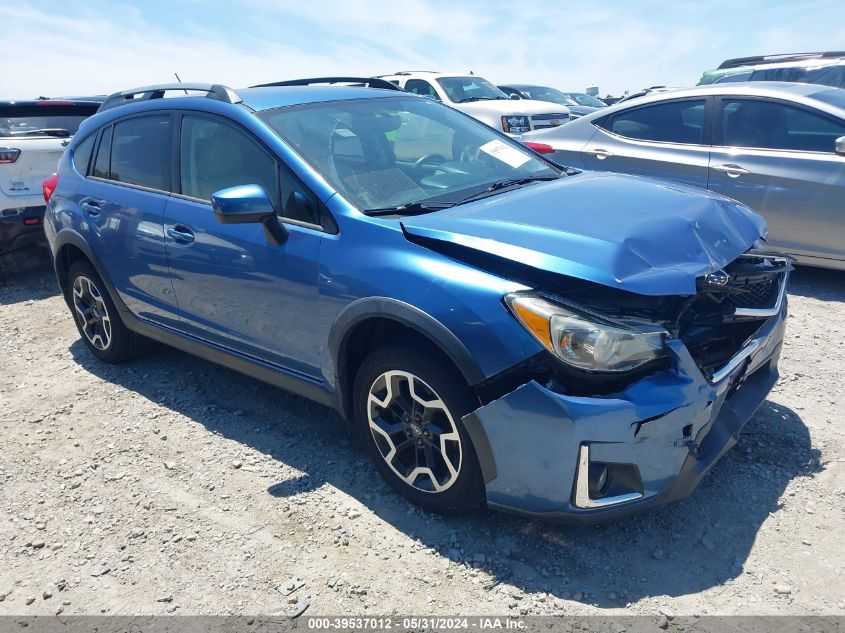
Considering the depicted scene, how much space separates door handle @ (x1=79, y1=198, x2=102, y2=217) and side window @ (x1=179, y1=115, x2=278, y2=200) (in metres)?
0.90

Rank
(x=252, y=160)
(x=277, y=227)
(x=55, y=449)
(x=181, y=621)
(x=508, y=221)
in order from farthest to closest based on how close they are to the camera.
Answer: (x=55, y=449) < (x=252, y=160) < (x=277, y=227) < (x=508, y=221) < (x=181, y=621)

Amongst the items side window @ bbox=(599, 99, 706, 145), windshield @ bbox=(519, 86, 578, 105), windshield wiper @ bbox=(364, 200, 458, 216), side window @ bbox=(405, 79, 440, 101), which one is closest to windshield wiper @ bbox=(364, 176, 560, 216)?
windshield wiper @ bbox=(364, 200, 458, 216)

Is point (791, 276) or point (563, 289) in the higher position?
point (563, 289)

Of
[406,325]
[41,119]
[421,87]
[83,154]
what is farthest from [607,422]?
[421,87]

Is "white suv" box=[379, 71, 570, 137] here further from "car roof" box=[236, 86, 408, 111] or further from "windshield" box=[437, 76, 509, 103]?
"car roof" box=[236, 86, 408, 111]

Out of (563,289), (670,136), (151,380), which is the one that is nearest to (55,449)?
(151,380)

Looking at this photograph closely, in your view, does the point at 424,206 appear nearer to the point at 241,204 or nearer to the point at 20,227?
the point at 241,204

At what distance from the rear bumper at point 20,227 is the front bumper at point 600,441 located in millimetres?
5941

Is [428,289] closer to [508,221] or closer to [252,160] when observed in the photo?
[508,221]

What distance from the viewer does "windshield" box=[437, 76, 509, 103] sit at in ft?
36.6

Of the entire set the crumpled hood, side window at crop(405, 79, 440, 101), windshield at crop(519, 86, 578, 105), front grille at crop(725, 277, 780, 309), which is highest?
windshield at crop(519, 86, 578, 105)

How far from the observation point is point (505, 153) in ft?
12.6

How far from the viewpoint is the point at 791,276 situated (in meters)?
5.73

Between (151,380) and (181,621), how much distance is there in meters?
2.40
